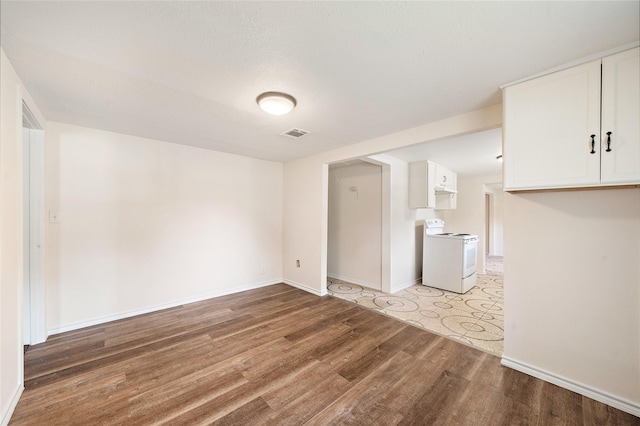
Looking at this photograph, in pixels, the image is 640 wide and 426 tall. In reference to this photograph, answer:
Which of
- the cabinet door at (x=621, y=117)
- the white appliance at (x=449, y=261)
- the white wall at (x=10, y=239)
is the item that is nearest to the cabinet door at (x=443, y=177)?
the white appliance at (x=449, y=261)

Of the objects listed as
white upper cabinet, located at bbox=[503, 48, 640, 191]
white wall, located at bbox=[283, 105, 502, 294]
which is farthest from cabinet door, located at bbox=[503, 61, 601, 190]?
white wall, located at bbox=[283, 105, 502, 294]

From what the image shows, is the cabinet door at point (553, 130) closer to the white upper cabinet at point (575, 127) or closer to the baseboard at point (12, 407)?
the white upper cabinet at point (575, 127)

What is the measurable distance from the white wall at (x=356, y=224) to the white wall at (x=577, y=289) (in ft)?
7.81

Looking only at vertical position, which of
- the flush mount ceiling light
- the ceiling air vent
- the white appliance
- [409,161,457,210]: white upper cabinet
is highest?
the ceiling air vent

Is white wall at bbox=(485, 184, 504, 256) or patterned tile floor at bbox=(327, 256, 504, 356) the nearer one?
patterned tile floor at bbox=(327, 256, 504, 356)

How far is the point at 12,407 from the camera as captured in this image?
5.29 feet

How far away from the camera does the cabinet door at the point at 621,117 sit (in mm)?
1442

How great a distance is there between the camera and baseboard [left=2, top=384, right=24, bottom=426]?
4.92 feet

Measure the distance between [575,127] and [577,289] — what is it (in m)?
1.22

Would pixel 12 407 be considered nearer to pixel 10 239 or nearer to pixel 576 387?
pixel 10 239

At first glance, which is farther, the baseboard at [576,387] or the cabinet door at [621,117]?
the baseboard at [576,387]

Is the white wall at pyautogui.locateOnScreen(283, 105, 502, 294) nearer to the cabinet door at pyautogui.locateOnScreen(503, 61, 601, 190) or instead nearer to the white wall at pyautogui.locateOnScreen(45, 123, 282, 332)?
the white wall at pyautogui.locateOnScreen(45, 123, 282, 332)

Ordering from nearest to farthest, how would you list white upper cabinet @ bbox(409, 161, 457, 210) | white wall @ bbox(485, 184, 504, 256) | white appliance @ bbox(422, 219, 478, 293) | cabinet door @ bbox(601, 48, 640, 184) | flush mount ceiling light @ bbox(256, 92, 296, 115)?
cabinet door @ bbox(601, 48, 640, 184), flush mount ceiling light @ bbox(256, 92, 296, 115), white appliance @ bbox(422, 219, 478, 293), white upper cabinet @ bbox(409, 161, 457, 210), white wall @ bbox(485, 184, 504, 256)

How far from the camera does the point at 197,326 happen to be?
9.41 ft
